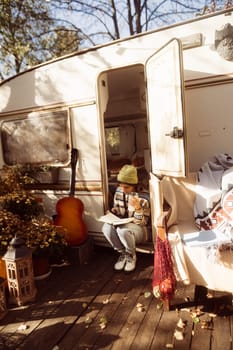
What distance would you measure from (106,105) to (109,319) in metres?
2.63

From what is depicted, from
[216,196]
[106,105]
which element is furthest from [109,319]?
[106,105]

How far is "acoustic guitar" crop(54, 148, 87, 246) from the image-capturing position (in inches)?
143

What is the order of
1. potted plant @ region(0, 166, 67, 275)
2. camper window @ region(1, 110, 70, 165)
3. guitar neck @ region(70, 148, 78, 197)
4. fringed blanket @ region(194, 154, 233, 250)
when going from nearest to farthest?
fringed blanket @ region(194, 154, 233, 250) < potted plant @ region(0, 166, 67, 275) < guitar neck @ region(70, 148, 78, 197) < camper window @ region(1, 110, 70, 165)

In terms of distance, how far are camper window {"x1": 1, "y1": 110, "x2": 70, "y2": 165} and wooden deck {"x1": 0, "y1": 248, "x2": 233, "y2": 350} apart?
68.6 inches

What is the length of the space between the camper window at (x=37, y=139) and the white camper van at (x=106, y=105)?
0.01 metres

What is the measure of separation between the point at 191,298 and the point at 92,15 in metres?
10.5

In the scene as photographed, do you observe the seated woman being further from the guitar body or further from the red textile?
the red textile

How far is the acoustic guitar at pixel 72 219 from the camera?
11.9ft

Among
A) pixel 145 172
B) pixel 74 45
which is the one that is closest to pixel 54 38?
pixel 74 45

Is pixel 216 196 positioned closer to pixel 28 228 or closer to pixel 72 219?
pixel 72 219

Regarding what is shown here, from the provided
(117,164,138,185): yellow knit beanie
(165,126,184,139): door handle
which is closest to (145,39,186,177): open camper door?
(165,126,184,139): door handle

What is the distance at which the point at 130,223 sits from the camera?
3184 mm

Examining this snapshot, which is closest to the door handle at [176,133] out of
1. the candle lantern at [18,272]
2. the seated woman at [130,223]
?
the seated woman at [130,223]

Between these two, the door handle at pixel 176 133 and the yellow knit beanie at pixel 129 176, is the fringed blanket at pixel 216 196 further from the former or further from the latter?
the yellow knit beanie at pixel 129 176
